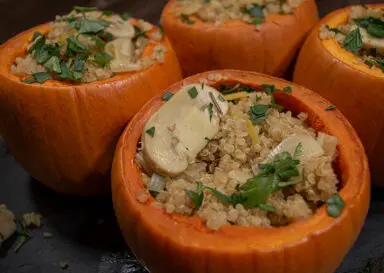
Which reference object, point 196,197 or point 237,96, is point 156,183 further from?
point 237,96

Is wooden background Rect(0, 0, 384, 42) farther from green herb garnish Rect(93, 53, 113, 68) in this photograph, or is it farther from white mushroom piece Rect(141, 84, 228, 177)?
white mushroom piece Rect(141, 84, 228, 177)

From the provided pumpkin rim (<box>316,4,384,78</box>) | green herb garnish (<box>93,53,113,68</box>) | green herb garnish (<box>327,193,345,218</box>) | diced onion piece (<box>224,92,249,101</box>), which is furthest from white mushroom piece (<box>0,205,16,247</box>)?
pumpkin rim (<box>316,4,384,78</box>)

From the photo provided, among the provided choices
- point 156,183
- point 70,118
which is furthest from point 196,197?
point 70,118

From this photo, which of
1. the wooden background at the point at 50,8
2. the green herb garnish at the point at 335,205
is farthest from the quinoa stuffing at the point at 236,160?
the wooden background at the point at 50,8

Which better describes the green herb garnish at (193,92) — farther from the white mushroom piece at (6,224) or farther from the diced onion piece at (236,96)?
the white mushroom piece at (6,224)

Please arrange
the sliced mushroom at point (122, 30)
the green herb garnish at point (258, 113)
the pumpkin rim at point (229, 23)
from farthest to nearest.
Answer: the pumpkin rim at point (229, 23), the sliced mushroom at point (122, 30), the green herb garnish at point (258, 113)
